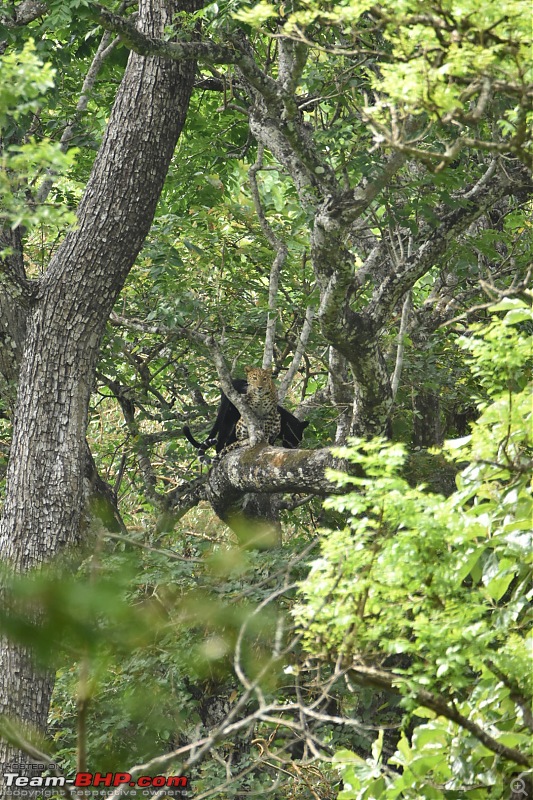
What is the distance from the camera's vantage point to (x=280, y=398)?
5832 millimetres

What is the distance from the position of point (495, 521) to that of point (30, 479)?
3049mm

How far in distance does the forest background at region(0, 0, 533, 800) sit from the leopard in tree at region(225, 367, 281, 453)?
32cm

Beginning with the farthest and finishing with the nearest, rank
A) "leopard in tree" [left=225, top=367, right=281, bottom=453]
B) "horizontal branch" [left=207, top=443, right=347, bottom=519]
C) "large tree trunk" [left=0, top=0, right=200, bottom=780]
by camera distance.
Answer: "leopard in tree" [left=225, top=367, right=281, bottom=453]
"large tree trunk" [left=0, top=0, right=200, bottom=780]
"horizontal branch" [left=207, top=443, right=347, bottom=519]

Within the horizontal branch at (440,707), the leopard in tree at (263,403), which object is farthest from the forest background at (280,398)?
the leopard in tree at (263,403)

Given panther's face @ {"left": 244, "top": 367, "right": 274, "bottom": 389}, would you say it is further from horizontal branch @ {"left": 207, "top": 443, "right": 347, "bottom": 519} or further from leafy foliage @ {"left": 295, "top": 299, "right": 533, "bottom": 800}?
leafy foliage @ {"left": 295, "top": 299, "right": 533, "bottom": 800}

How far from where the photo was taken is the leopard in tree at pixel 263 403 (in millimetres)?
5910

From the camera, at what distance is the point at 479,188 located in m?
4.74

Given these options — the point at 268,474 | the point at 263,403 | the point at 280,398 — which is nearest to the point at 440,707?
the point at 268,474

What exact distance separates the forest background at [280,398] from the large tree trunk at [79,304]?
0.02 m

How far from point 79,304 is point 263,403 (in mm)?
1388

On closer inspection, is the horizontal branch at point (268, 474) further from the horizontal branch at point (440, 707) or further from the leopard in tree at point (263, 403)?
the horizontal branch at point (440, 707)

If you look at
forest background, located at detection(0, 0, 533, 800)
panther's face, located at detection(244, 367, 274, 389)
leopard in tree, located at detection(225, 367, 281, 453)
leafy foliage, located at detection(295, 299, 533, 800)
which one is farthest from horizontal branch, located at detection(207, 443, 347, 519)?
leafy foliage, located at detection(295, 299, 533, 800)

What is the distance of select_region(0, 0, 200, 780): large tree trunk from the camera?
16.4ft

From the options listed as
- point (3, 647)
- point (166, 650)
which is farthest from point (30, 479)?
point (166, 650)
